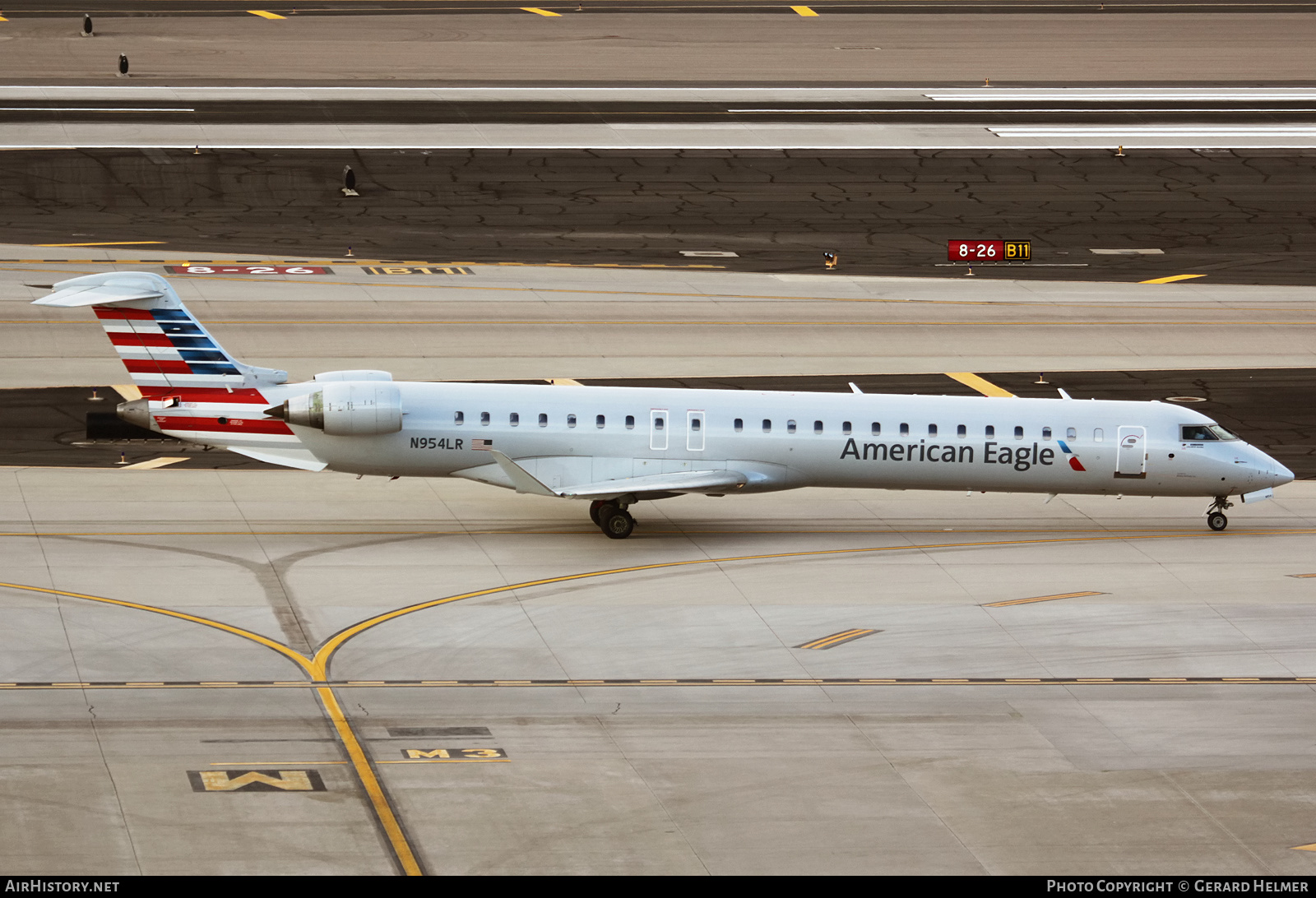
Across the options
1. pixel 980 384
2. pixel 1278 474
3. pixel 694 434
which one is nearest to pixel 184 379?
pixel 694 434

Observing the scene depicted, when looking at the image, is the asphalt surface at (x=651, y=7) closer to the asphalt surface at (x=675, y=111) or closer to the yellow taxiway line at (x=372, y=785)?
the asphalt surface at (x=675, y=111)

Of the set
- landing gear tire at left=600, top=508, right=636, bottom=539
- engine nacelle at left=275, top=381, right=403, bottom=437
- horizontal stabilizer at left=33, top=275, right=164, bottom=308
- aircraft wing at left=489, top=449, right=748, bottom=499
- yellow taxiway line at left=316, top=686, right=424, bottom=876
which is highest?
horizontal stabilizer at left=33, top=275, right=164, bottom=308

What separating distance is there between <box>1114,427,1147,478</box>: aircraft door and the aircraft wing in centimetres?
875

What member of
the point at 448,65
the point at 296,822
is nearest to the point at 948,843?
the point at 296,822

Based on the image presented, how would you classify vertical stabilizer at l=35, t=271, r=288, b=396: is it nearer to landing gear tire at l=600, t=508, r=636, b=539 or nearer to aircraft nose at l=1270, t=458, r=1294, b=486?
landing gear tire at l=600, t=508, r=636, b=539

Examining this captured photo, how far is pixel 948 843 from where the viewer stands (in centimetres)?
2584

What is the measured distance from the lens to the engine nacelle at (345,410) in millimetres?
38844

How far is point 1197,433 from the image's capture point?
137 ft

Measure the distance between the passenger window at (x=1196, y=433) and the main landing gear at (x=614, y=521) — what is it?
12.7 meters

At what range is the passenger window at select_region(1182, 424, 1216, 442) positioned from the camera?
41.7 meters

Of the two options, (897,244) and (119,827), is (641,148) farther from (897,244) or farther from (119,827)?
(119,827)

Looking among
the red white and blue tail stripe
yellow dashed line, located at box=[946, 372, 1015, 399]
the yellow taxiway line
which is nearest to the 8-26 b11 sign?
yellow dashed line, located at box=[946, 372, 1015, 399]

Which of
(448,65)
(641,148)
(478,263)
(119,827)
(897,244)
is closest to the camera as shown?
(119,827)

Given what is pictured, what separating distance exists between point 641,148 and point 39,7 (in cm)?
4574
